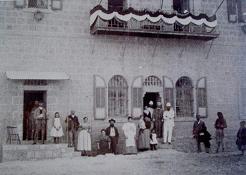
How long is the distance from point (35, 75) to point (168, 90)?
6.26 meters

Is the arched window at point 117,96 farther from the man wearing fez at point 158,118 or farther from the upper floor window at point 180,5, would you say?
the upper floor window at point 180,5

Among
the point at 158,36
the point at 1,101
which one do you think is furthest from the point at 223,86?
the point at 1,101

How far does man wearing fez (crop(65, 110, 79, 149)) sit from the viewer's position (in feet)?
51.3

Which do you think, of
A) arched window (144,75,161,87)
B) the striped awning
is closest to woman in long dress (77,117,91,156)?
the striped awning

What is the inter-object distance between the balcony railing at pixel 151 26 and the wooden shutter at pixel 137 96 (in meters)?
2.20

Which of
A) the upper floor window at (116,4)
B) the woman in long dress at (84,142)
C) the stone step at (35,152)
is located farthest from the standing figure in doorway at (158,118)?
the upper floor window at (116,4)

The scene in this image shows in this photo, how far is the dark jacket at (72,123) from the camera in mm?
15735

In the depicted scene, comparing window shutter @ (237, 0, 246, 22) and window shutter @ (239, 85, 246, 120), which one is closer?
window shutter @ (239, 85, 246, 120)

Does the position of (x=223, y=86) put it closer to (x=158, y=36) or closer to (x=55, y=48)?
(x=158, y=36)

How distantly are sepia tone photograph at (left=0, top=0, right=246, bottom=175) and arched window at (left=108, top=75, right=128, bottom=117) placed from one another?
48 millimetres

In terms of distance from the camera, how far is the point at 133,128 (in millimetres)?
15969

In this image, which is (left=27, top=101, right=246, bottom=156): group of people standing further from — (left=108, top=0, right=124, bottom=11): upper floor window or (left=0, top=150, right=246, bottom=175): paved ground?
(left=108, top=0, right=124, bottom=11): upper floor window

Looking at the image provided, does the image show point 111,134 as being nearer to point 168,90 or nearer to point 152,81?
point 152,81

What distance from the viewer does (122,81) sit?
17812 millimetres
